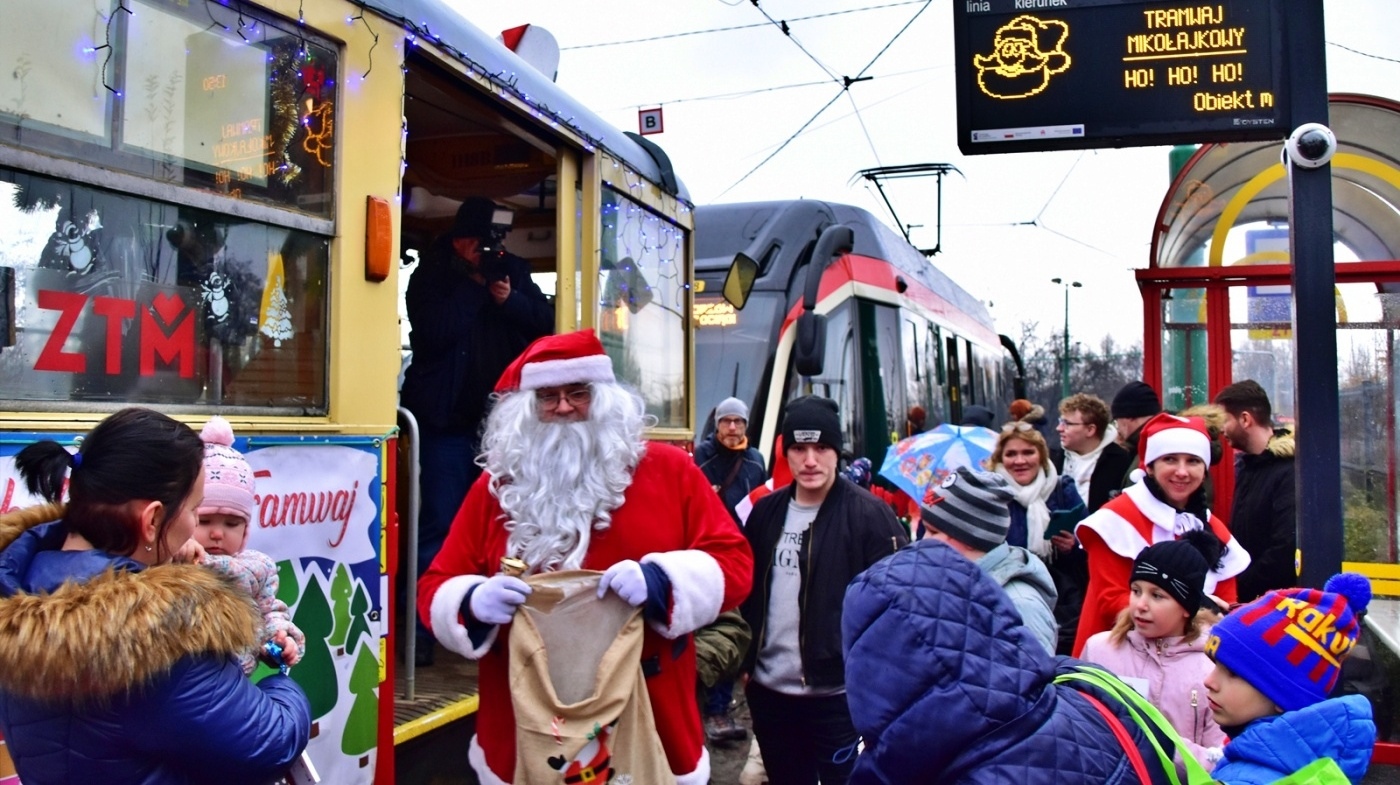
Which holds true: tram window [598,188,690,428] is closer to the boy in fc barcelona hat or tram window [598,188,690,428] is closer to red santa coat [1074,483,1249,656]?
red santa coat [1074,483,1249,656]

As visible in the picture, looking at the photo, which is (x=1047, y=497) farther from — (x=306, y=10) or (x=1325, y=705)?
(x=306, y=10)

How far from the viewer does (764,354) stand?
7.95 metres

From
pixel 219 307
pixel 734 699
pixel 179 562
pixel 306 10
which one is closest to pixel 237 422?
pixel 219 307

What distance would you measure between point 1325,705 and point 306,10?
2.98m

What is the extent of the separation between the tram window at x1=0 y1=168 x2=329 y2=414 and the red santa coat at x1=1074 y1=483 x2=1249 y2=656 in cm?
247

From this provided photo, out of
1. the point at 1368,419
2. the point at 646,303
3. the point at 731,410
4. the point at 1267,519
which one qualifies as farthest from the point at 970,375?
the point at 1267,519

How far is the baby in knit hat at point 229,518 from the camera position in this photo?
2.32 m

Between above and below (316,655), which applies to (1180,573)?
above

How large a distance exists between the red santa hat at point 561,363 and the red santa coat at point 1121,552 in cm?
170

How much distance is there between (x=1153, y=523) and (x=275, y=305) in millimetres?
2789

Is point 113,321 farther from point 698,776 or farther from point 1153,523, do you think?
point 1153,523

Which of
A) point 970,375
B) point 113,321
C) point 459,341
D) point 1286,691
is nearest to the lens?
point 1286,691

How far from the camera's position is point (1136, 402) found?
5336mm

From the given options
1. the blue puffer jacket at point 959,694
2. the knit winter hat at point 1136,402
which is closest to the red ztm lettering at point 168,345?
the blue puffer jacket at point 959,694
